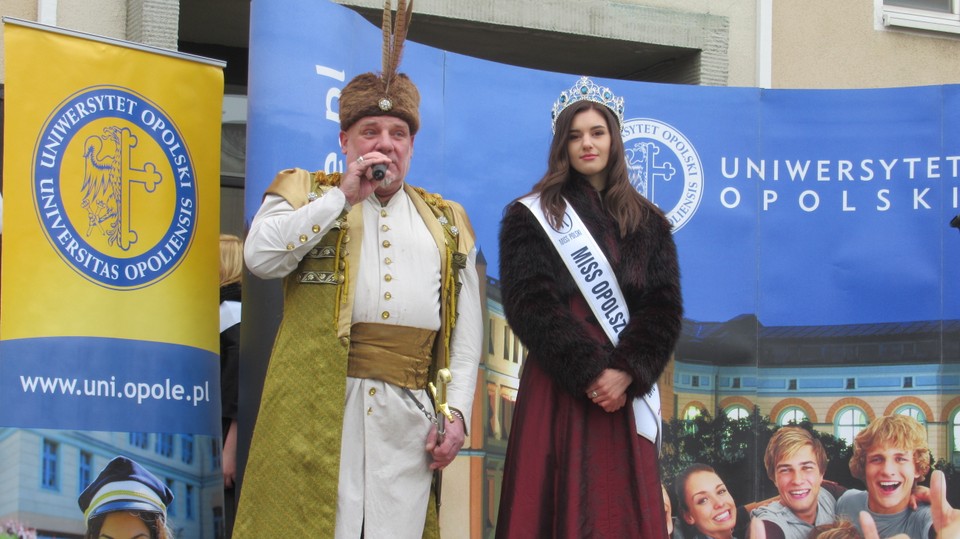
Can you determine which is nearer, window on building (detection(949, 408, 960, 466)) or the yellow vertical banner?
the yellow vertical banner

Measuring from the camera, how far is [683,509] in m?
5.31

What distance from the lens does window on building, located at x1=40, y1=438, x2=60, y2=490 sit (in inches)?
158

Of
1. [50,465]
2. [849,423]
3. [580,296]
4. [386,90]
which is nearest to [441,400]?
[580,296]

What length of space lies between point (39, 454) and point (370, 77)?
1493 millimetres

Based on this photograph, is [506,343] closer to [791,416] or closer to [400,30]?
[791,416]

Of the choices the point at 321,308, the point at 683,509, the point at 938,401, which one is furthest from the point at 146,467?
the point at 938,401

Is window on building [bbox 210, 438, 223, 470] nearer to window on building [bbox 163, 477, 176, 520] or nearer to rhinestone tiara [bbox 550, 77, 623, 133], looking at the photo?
window on building [bbox 163, 477, 176, 520]

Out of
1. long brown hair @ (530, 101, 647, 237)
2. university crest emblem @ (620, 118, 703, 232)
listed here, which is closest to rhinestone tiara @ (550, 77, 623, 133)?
long brown hair @ (530, 101, 647, 237)

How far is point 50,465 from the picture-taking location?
403cm

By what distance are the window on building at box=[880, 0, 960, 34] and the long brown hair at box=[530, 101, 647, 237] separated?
3525mm

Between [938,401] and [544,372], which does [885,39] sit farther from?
[544,372]

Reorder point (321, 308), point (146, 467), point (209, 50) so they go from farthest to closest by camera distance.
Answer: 1. point (209, 50)
2. point (146, 467)
3. point (321, 308)

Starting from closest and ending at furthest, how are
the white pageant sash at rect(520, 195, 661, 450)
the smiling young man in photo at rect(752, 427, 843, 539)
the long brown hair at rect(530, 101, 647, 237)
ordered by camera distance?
the white pageant sash at rect(520, 195, 661, 450), the long brown hair at rect(530, 101, 647, 237), the smiling young man in photo at rect(752, 427, 843, 539)

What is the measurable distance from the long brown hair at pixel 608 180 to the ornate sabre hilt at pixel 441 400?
2.09 feet
